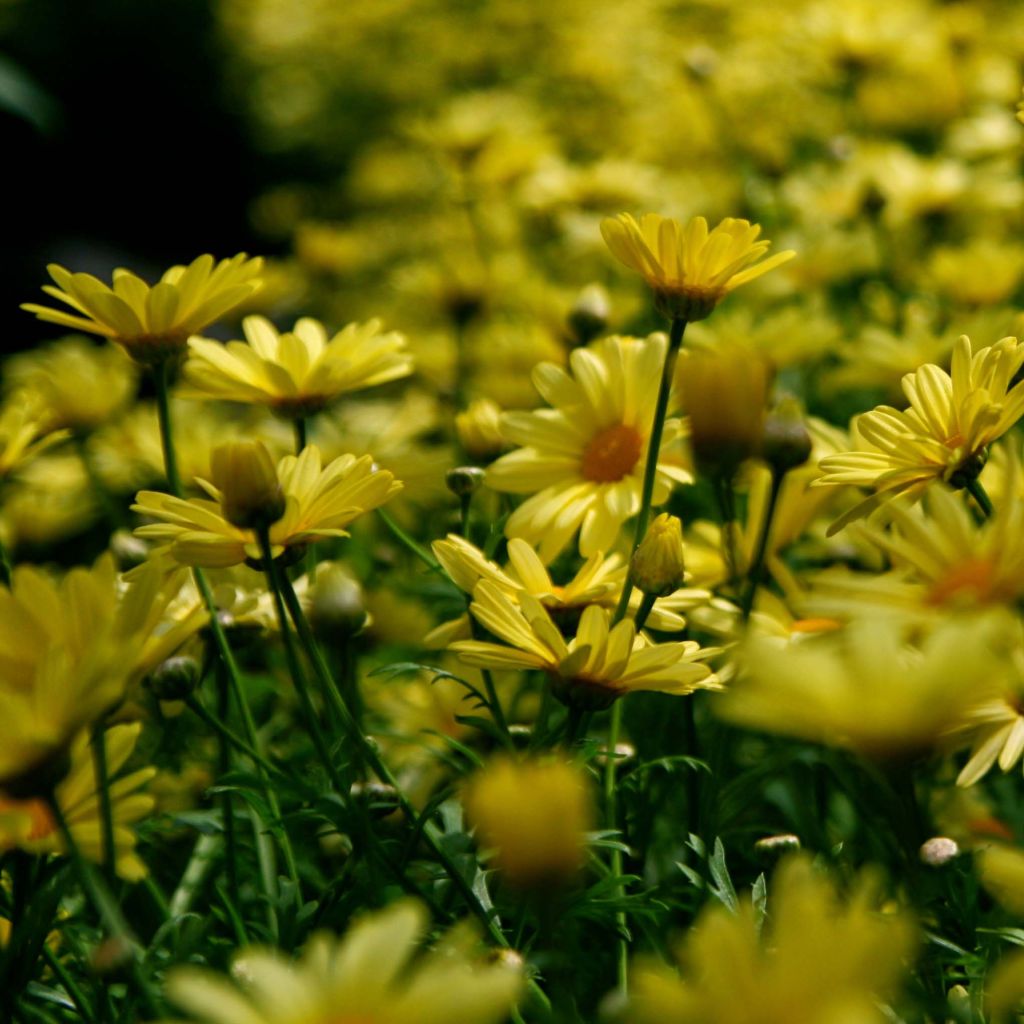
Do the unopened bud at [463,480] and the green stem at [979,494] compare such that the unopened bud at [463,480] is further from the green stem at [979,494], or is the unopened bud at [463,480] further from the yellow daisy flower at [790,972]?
the yellow daisy flower at [790,972]

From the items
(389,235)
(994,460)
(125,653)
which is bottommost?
(389,235)

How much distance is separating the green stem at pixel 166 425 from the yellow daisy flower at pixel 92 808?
0.88ft

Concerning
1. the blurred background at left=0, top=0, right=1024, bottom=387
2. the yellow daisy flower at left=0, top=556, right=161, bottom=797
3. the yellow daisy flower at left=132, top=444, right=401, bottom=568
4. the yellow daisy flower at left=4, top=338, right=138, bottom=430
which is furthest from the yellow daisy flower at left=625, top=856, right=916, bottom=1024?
the yellow daisy flower at left=4, top=338, right=138, bottom=430

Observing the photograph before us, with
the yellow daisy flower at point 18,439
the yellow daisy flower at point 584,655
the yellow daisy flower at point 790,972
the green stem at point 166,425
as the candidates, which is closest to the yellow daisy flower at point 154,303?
the green stem at point 166,425

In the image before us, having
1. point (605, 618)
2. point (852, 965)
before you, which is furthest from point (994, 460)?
point (852, 965)

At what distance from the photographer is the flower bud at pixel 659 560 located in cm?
97

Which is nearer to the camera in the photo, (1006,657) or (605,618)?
(1006,657)

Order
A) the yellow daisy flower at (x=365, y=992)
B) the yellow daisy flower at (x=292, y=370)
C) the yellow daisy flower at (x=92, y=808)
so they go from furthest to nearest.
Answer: the yellow daisy flower at (x=292, y=370)
the yellow daisy flower at (x=92, y=808)
the yellow daisy flower at (x=365, y=992)

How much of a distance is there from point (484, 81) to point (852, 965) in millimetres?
4317

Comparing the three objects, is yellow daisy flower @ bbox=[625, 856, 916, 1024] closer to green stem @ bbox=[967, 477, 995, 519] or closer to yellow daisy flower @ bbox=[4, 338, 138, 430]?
green stem @ bbox=[967, 477, 995, 519]

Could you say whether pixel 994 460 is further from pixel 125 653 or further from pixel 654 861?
A: pixel 125 653

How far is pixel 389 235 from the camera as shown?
4.03 m

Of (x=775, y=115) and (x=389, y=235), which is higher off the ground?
(x=775, y=115)

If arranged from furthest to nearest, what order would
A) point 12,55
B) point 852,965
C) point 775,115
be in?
point 12,55
point 775,115
point 852,965
